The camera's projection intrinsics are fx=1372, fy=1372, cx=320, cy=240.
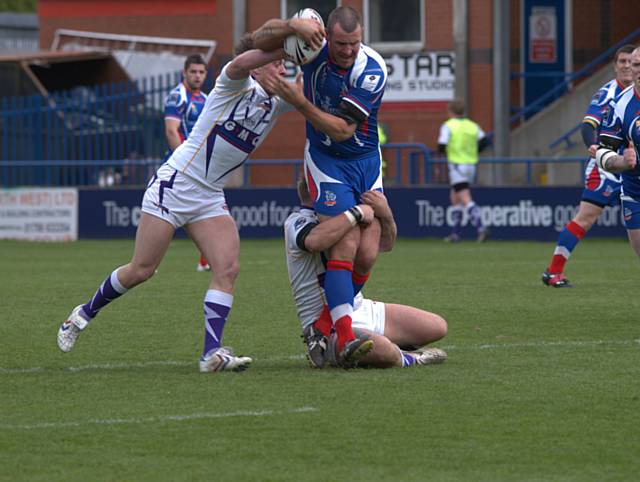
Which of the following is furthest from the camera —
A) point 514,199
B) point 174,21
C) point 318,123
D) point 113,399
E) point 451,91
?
point 174,21

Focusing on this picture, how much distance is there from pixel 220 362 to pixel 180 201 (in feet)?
3.20

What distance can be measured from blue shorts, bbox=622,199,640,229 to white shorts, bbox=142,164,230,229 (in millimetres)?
3596

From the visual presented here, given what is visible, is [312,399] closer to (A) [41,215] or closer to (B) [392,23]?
(A) [41,215]

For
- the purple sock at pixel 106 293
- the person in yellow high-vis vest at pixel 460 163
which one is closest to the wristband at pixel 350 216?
the purple sock at pixel 106 293

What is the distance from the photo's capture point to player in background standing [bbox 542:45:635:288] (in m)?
12.5

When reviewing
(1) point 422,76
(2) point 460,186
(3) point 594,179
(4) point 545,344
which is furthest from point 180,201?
(1) point 422,76

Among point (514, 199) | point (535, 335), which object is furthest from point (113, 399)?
point (514, 199)

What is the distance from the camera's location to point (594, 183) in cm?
1278

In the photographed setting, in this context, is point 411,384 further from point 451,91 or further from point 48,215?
point 451,91

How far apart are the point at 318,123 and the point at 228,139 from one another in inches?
26.7

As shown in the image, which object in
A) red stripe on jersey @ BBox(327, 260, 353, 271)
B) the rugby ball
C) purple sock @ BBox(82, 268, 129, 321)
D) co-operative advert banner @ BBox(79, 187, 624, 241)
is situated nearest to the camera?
the rugby ball

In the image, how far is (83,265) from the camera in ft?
56.5

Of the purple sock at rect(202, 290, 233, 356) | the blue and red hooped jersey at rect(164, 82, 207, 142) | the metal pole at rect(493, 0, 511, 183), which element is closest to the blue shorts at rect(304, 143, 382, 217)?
the purple sock at rect(202, 290, 233, 356)

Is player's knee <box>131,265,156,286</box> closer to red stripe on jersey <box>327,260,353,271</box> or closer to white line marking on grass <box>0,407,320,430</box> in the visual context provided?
red stripe on jersey <box>327,260,353,271</box>
